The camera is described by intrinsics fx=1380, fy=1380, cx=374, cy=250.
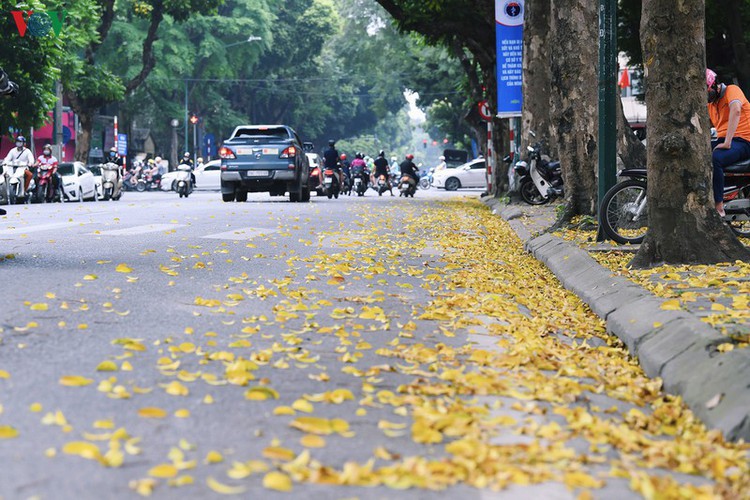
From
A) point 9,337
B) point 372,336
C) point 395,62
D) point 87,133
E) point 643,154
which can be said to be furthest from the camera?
point 395,62

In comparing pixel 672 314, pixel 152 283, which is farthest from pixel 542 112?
pixel 672 314

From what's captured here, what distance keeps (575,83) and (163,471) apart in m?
14.9

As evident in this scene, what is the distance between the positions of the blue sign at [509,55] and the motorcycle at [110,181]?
16451 millimetres

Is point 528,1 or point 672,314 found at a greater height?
point 528,1

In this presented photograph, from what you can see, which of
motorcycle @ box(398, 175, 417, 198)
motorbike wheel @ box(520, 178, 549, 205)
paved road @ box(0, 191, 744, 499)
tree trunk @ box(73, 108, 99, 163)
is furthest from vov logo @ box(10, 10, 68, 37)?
paved road @ box(0, 191, 744, 499)

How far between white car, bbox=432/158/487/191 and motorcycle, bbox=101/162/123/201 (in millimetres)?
26666

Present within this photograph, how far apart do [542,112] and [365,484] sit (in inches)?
898

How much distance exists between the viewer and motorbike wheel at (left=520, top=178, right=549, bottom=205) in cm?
2686

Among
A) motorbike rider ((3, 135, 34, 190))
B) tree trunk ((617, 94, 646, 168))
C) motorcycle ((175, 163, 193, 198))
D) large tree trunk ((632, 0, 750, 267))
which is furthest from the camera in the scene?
motorcycle ((175, 163, 193, 198))

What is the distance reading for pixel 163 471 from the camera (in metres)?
4.20

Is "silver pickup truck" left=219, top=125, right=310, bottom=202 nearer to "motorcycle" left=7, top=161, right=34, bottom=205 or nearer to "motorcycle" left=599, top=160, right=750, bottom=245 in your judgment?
"motorcycle" left=7, top=161, right=34, bottom=205

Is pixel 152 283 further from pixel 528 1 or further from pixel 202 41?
pixel 202 41

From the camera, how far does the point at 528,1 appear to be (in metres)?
26.2

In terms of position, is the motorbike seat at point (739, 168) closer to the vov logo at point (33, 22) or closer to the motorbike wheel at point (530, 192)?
the motorbike wheel at point (530, 192)
